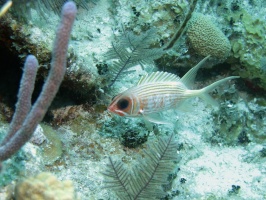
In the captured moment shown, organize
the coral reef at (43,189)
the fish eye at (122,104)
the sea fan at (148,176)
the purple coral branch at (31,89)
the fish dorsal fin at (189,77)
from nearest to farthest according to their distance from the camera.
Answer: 1. the purple coral branch at (31,89)
2. the coral reef at (43,189)
3. the sea fan at (148,176)
4. the fish eye at (122,104)
5. the fish dorsal fin at (189,77)

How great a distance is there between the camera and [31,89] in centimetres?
193

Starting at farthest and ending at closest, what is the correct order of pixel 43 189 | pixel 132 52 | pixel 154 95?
pixel 132 52
pixel 154 95
pixel 43 189

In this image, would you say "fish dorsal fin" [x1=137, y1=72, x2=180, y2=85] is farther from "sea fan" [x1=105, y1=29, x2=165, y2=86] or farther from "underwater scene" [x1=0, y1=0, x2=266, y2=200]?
"sea fan" [x1=105, y1=29, x2=165, y2=86]

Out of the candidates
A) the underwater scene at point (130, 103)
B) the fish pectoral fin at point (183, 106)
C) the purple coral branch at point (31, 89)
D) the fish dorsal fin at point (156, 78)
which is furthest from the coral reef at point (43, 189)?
the fish pectoral fin at point (183, 106)

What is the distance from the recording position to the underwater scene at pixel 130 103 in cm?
230

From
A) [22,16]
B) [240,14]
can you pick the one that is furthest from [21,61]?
[240,14]

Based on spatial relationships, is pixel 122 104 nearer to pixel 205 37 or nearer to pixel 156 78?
pixel 156 78

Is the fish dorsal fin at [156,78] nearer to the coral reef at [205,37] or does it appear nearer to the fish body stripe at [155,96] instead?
the fish body stripe at [155,96]

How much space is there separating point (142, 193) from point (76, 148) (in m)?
1.30

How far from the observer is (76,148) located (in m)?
3.93

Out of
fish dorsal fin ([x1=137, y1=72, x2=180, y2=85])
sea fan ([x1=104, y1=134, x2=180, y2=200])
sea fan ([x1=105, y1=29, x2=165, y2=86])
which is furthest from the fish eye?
sea fan ([x1=105, y1=29, x2=165, y2=86])

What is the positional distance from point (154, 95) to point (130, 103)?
365mm

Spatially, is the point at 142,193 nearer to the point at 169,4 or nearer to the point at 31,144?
the point at 31,144

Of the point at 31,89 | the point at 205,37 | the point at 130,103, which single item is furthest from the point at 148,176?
the point at 205,37
